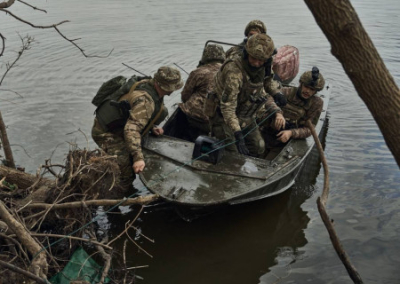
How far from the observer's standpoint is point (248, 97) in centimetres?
646

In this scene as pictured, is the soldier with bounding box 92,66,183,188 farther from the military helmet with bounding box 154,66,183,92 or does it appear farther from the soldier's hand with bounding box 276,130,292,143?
the soldier's hand with bounding box 276,130,292,143

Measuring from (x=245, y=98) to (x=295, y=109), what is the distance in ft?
3.73

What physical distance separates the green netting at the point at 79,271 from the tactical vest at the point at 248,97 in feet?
10.1

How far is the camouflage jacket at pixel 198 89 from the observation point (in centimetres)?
762

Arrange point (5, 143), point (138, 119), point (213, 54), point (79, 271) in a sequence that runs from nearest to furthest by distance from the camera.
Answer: point (79, 271) → point (138, 119) → point (5, 143) → point (213, 54)

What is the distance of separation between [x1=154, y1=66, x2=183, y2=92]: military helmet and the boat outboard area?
2.70 feet

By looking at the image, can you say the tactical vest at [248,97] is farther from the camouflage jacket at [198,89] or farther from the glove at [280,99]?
the camouflage jacket at [198,89]

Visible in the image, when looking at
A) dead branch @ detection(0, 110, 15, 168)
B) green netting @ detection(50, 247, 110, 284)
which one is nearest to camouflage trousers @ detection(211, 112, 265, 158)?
green netting @ detection(50, 247, 110, 284)

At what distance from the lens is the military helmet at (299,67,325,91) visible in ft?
21.7

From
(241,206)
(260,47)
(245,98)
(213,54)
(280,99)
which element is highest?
(260,47)

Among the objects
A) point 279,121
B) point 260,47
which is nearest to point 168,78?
point 260,47

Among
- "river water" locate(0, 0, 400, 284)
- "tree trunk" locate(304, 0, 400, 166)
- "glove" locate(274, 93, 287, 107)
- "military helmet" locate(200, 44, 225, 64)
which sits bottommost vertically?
"river water" locate(0, 0, 400, 284)

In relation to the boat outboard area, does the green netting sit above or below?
below

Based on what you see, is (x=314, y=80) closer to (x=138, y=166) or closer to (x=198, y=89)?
(x=198, y=89)
